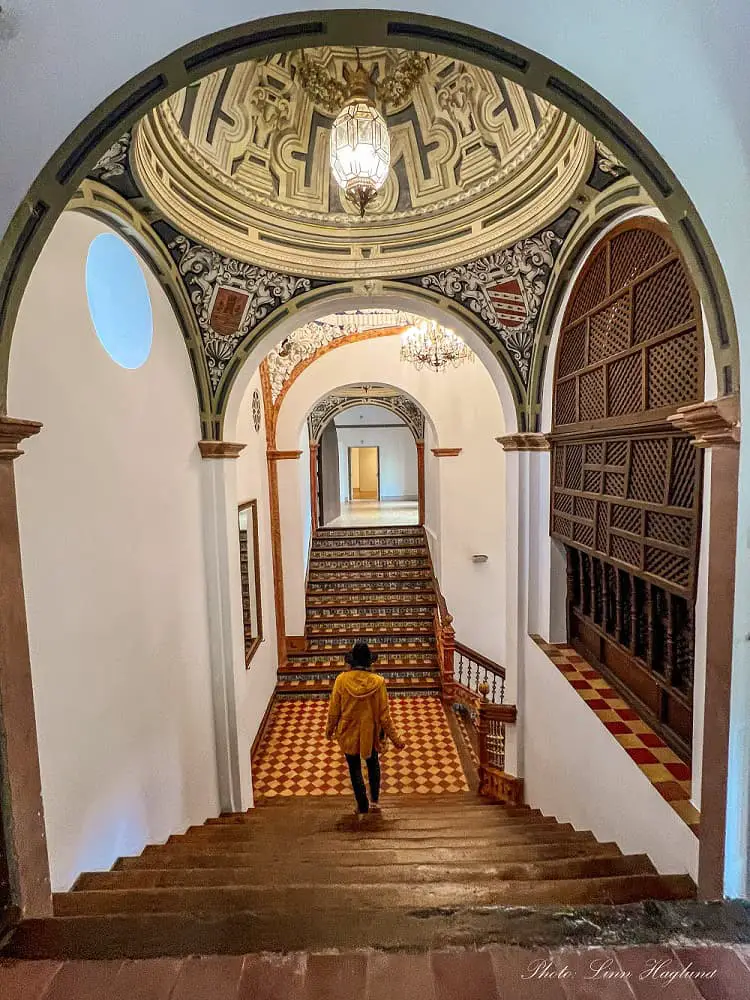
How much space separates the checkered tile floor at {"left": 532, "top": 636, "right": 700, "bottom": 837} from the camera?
7.16ft

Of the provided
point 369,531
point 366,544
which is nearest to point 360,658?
point 366,544

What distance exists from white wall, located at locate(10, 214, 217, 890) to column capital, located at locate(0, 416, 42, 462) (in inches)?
14.2

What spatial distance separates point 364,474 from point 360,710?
15865mm

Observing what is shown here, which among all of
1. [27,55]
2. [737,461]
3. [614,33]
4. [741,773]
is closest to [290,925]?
[741,773]

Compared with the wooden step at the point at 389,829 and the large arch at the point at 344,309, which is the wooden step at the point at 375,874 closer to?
the wooden step at the point at 389,829

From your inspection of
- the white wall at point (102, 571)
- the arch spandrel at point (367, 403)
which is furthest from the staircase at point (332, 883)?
the arch spandrel at point (367, 403)

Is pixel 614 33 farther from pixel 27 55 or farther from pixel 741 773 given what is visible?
pixel 741 773

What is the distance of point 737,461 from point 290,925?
81.1 inches

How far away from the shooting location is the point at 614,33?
1.34 metres

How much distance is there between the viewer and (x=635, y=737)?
272 centimetres

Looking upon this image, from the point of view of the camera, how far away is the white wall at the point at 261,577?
562 cm

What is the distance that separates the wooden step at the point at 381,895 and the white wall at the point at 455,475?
5.67 metres

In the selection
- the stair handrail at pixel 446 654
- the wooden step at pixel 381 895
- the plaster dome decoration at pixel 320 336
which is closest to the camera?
the wooden step at pixel 381 895

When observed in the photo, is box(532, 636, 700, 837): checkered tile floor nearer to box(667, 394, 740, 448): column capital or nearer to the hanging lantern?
box(667, 394, 740, 448): column capital
